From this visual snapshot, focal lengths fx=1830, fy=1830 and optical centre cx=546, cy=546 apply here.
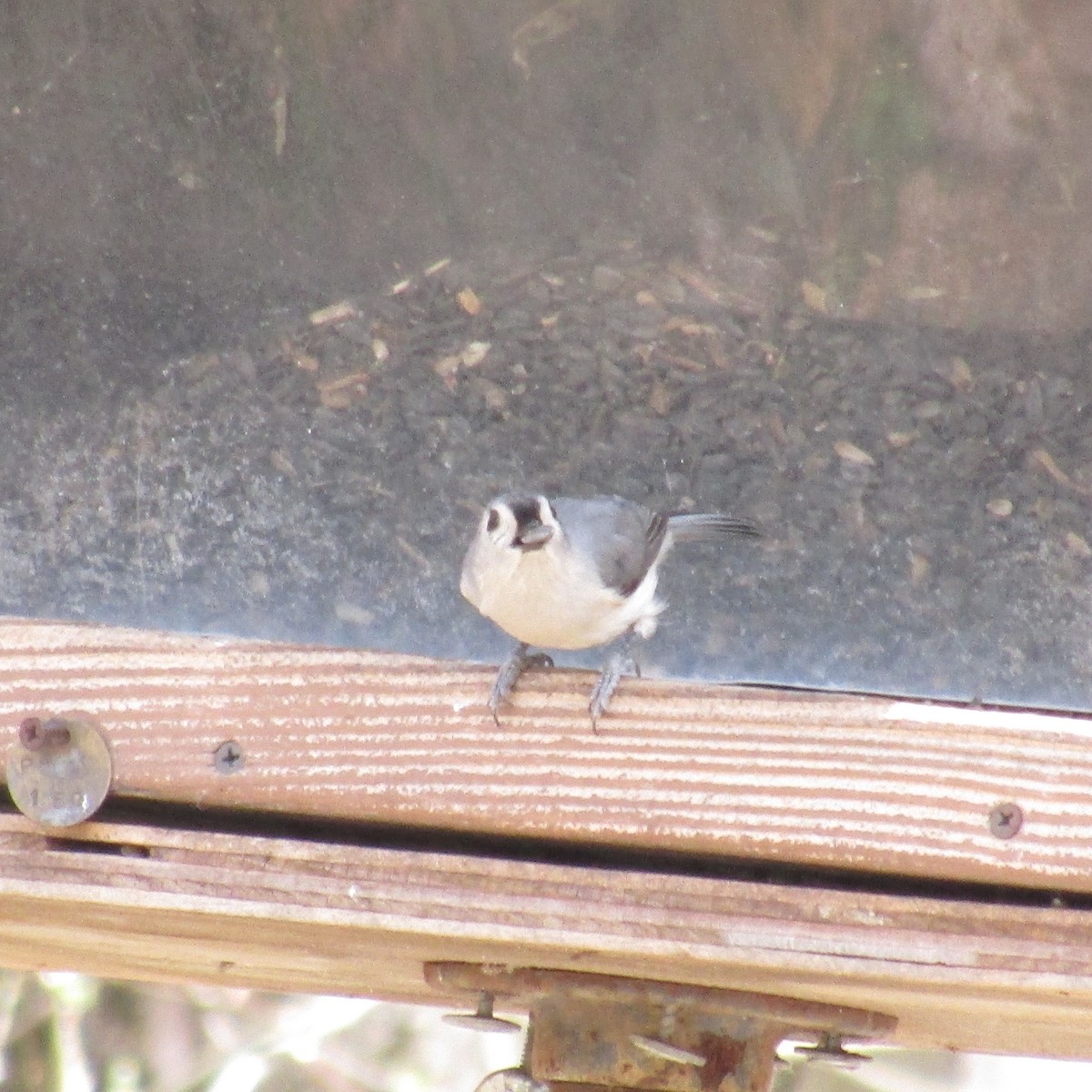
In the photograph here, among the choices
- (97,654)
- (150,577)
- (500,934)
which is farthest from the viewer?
(150,577)

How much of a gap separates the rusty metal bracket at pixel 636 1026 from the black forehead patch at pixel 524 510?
0.64 m

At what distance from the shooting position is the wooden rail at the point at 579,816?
1959 millimetres

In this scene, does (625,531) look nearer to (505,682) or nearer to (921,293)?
(921,293)

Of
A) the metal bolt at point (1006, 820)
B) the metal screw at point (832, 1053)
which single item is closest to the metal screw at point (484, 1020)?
the metal screw at point (832, 1053)

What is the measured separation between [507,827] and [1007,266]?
114cm

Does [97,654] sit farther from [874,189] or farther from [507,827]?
[874,189]

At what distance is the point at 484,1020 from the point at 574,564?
0.74 meters

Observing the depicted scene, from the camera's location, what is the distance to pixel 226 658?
2.12 m

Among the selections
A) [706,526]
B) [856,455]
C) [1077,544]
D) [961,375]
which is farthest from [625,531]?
[1077,544]

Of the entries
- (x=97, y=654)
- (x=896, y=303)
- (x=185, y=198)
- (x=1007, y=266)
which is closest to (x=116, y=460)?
(x=185, y=198)

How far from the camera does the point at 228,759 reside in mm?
2086

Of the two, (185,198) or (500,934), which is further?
(185,198)

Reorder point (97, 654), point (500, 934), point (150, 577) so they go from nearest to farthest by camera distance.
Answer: point (500, 934) → point (97, 654) → point (150, 577)

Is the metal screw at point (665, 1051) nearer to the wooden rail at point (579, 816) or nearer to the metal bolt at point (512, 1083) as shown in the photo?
the metal bolt at point (512, 1083)
